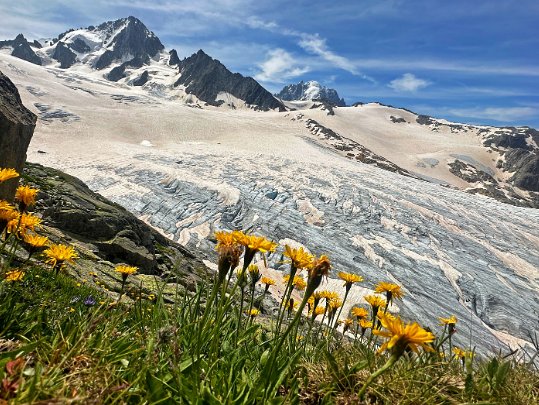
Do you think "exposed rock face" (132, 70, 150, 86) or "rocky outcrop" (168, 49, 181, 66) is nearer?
"exposed rock face" (132, 70, 150, 86)

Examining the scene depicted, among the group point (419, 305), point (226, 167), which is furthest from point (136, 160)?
point (419, 305)

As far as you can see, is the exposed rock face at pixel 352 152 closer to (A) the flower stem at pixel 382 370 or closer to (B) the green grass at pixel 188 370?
(B) the green grass at pixel 188 370

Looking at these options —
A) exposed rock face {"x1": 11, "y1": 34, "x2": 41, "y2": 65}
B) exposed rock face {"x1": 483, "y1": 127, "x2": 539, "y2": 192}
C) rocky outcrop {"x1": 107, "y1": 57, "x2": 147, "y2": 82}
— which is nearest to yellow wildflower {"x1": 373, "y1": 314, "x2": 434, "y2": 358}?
exposed rock face {"x1": 483, "y1": 127, "x2": 539, "y2": 192}

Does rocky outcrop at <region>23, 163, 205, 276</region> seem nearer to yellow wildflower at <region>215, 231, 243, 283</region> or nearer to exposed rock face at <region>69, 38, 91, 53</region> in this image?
yellow wildflower at <region>215, 231, 243, 283</region>

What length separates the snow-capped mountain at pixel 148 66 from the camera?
119 m

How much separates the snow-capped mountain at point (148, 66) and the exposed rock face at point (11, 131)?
4225 inches

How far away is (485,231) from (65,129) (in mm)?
41947

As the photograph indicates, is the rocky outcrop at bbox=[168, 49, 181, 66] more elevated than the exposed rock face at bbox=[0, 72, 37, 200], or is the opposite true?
the rocky outcrop at bbox=[168, 49, 181, 66]

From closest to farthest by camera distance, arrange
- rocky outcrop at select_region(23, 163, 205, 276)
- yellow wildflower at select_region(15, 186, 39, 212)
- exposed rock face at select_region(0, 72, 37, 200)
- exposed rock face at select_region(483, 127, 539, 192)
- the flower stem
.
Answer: the flower stem < yellow wildflower at select_region(15, 186, 39, 212) < exposed rock face at select_region(0, 72, 37, 200) < rocky outcrop at select_region(23, 163, 205, 276) < exposed rock face at select_region(483, 127, 539, 192)

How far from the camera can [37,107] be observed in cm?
4953

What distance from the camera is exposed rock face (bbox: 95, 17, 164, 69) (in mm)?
176925

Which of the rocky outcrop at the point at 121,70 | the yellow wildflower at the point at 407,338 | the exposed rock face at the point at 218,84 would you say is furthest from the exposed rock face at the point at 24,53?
the yellow wildflower at the point at 407,338

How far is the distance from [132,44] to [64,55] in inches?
1191

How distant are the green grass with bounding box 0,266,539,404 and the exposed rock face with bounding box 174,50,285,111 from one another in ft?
377
